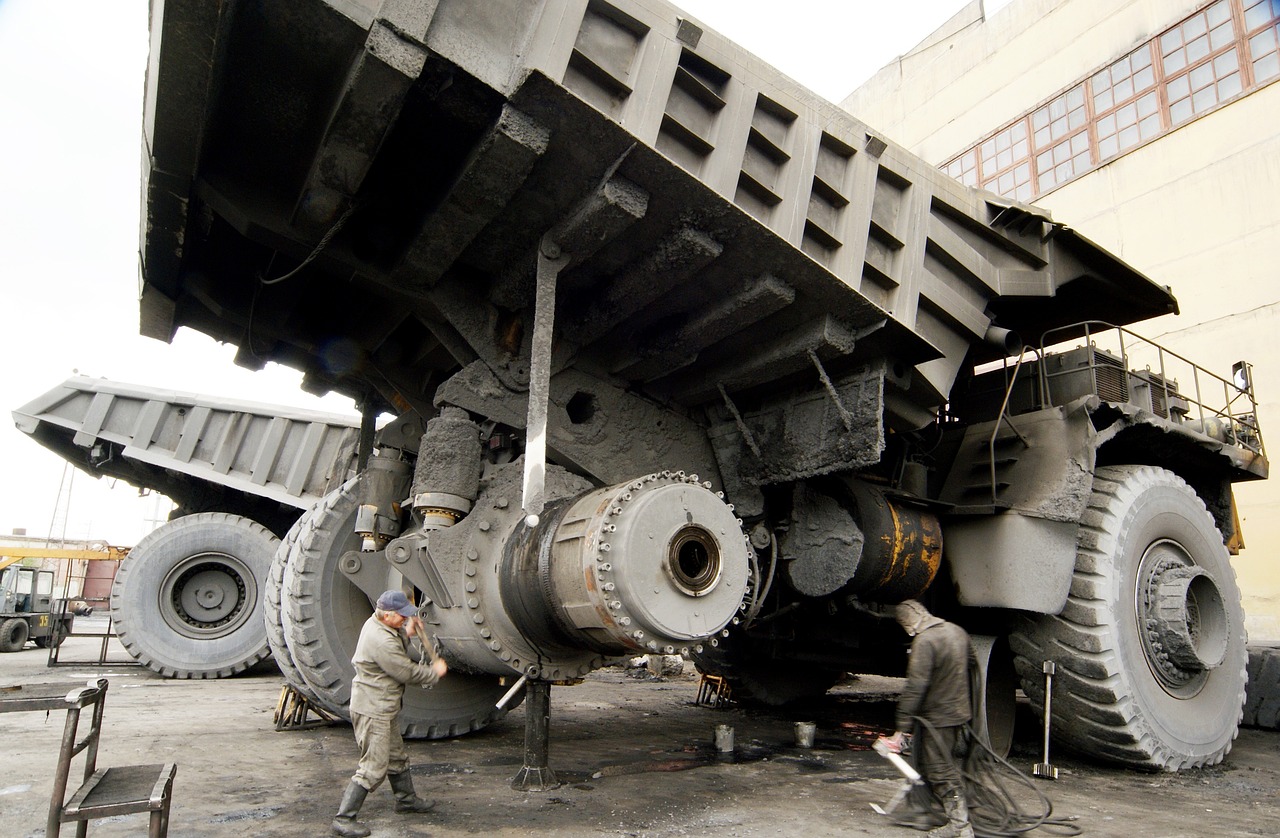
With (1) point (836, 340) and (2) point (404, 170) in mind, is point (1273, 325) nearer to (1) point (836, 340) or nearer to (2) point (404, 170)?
(1) point (836, 340)

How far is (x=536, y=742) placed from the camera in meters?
3.69

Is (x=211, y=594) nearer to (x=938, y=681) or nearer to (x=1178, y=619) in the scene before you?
(x=938, y=681)

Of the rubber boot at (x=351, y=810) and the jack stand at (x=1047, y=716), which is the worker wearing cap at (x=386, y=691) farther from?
the jack stand at (x=1047, y=716)

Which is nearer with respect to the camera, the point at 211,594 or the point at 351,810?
the point at 351,810

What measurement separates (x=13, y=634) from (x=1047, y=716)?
1423cm

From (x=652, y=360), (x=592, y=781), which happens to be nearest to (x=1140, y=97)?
(x=652, y=360)

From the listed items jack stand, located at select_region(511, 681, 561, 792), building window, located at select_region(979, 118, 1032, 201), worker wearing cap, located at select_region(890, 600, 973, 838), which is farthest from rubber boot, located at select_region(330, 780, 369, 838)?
building window, located at select_region(979, 118, 1032, 201)

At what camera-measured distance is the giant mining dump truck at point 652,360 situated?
311cm

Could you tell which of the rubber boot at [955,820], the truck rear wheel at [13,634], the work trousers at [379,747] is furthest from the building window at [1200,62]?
the truck rear wheel at [13,634]

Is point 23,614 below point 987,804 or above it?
below

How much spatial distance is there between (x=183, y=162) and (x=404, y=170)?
0.91 m

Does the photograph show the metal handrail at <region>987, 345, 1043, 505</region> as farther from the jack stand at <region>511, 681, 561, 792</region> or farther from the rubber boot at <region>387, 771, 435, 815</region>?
the rubber boot at <region>387, 771, 435, 815</region>

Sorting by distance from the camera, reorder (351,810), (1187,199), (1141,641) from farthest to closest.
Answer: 1. (1187,199)
2. (1141,641)
3. (351,810)

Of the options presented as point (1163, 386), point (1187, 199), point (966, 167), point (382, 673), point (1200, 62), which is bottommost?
point (382, 673)
